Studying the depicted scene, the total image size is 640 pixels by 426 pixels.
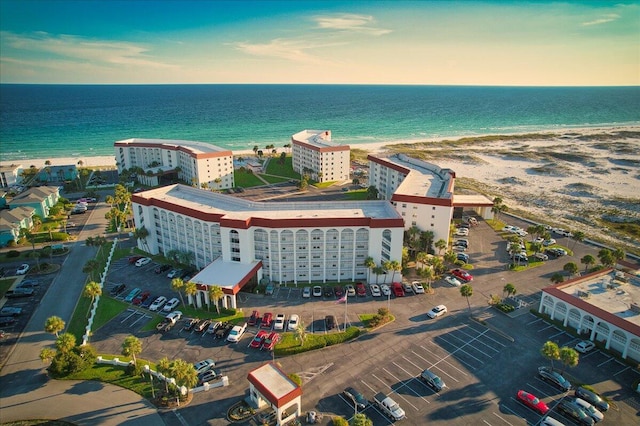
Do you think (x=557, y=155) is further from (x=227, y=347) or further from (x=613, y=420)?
(x=227, y=347)

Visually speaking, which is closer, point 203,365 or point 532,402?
point 532,402

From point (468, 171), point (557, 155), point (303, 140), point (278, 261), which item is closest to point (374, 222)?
point (278, 261)

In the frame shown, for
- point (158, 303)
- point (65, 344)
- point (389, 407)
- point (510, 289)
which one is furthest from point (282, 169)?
point (389, 407)

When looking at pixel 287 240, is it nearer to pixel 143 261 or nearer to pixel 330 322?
pixel 330 322

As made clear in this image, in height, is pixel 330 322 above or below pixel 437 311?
below

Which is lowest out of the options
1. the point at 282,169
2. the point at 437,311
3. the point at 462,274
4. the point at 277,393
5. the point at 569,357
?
the point at 437,311

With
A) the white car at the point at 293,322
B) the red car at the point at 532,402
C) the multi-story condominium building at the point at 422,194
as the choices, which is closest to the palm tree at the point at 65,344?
the white car at the point at 293,322

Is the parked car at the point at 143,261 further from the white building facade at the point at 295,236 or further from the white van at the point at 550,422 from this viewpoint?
the white van at the point at 550,422
